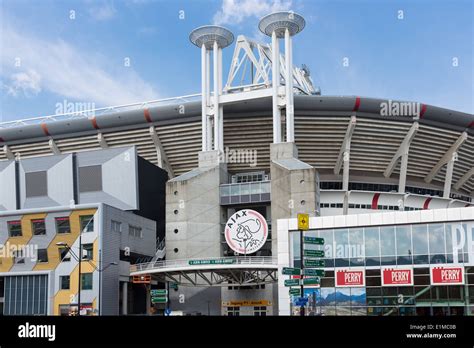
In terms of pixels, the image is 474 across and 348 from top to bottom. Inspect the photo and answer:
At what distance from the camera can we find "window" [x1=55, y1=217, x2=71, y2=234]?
66000mm

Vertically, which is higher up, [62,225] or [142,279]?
[62,225]

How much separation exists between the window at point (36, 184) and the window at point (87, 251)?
13067mm

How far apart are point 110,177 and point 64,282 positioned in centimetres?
1393

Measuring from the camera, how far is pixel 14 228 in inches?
2729

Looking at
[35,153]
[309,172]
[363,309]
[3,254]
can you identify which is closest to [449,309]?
[363,309]

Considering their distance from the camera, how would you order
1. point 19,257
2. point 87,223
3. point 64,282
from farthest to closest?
point 19,257 → point 87,223 → point 64,282

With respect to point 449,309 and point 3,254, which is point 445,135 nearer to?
point 449,309

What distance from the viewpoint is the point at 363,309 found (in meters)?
45.9

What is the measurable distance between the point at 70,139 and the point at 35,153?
6211 mm

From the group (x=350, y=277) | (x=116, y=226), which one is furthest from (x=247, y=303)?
(x=350, y=277)

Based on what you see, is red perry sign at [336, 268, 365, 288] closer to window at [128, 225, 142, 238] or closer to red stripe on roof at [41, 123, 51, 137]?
window at [128, 225, 142, 238]

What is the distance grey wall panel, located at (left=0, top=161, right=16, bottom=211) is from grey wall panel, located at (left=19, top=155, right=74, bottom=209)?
1.12 metres

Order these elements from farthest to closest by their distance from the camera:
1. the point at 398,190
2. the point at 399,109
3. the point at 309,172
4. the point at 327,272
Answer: the point at 398,190 < the point at 399,109 < the point at 309,172 < the point at 327,272

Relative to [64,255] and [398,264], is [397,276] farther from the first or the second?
[64,255]
